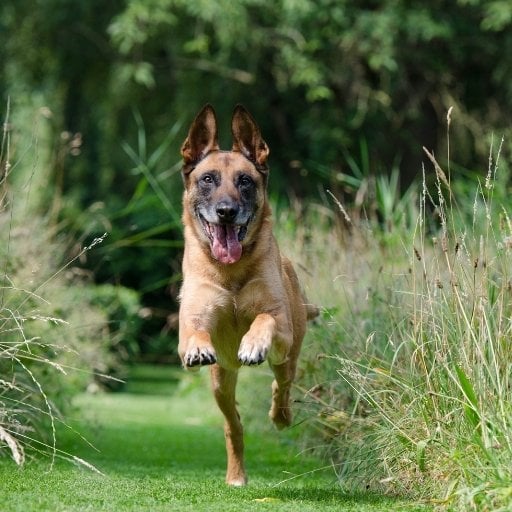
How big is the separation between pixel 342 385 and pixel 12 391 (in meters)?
2.19

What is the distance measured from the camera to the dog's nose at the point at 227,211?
273 inches

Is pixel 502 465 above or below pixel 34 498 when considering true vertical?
above

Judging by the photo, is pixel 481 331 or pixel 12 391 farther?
pixel 12 391

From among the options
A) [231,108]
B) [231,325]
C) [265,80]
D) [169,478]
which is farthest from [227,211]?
[265,80]

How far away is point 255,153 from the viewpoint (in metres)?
7.52

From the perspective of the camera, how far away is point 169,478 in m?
7.13

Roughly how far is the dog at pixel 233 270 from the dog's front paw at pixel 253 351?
0.11 metres

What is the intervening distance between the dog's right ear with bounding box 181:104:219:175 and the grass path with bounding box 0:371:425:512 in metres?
2.03

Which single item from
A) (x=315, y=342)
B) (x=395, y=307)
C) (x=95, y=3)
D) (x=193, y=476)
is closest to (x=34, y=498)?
(x=193, y=476)

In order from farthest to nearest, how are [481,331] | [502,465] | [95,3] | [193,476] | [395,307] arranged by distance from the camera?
[95,3] → [193,476] → [395,307] → [481,331] → [502,465]

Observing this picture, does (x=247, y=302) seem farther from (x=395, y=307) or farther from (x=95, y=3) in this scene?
(x=95, y=3)

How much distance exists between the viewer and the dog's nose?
6.93 m

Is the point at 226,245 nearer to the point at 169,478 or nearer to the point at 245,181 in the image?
the point at 245,181

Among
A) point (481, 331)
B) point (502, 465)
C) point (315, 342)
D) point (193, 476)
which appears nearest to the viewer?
point (502, 465)
